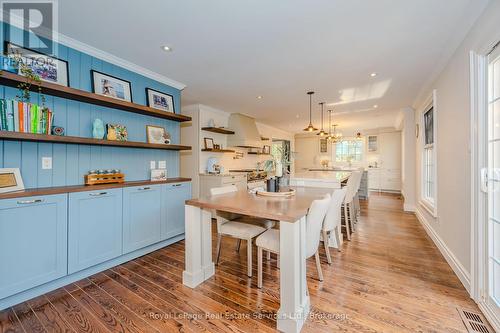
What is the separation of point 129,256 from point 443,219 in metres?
4.07

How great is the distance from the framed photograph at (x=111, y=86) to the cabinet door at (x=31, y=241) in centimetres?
132

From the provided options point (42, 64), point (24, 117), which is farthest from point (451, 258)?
point (42, 64)

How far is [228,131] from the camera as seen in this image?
17.2 ft

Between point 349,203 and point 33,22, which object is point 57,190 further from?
point 349,203

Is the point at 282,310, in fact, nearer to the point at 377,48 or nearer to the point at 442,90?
the point at 377,48

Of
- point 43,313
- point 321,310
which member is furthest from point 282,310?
point 43,313

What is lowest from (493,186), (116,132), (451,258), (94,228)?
(451,258)

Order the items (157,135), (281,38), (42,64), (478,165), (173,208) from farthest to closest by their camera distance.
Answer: (157,135)
(173,208)
(281,38)
(42,64)
(478,165)

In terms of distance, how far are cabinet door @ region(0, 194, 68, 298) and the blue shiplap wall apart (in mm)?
388

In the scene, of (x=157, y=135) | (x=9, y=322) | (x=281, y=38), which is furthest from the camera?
(x=157, y=135)

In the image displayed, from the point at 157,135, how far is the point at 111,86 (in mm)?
850

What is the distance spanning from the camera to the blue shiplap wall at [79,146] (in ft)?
6.72

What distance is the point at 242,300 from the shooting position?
6.18ft

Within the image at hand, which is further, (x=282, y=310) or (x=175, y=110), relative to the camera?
(x=175, y=110)
